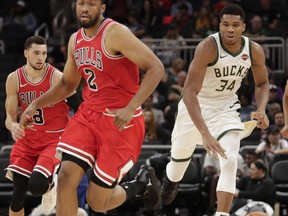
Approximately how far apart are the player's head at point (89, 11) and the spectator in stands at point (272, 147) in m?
6.46

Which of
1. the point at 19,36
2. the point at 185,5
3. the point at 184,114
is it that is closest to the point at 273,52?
the point at 185,5

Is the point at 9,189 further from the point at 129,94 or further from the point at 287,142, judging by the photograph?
the point at 129,94

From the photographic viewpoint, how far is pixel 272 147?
14172 millimetres

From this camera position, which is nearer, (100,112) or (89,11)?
(89,11)

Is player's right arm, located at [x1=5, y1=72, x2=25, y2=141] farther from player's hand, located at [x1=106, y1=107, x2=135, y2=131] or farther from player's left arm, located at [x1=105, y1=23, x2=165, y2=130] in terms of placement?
player's hand, located at [x1=106, y1=107, x2=135, y2=131]

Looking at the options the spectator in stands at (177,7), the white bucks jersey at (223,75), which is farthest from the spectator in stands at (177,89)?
the white bucks jersey at (223,75)

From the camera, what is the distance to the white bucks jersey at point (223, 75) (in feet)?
29.5

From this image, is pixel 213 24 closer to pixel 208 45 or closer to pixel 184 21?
pixel 184 21

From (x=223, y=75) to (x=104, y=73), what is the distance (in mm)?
1553

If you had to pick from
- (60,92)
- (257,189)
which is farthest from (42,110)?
(257,189)

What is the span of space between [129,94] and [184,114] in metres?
1.46

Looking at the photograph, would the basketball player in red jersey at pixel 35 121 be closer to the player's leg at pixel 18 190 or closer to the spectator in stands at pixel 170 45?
the player's leg at pixel 18 190

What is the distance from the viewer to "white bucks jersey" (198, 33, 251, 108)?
9000mm

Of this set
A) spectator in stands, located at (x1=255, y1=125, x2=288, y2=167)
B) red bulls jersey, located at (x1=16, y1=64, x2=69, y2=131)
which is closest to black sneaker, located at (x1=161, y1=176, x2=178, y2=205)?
red bulls jersey, located at (x1=16, y1=64, x2=69, y2=131)
